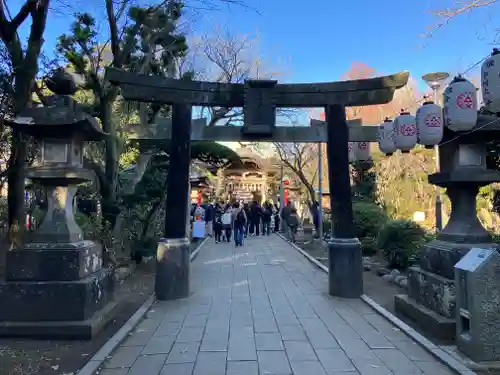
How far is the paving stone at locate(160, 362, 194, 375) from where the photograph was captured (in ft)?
15.1

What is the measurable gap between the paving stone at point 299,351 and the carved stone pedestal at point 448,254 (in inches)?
70.9

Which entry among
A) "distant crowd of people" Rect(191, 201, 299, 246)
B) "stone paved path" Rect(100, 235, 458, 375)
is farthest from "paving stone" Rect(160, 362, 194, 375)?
"distant crowd of people" Rect(191, 201, 299, 246)

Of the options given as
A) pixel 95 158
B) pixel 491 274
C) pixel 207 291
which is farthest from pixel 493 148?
pixel 95 158

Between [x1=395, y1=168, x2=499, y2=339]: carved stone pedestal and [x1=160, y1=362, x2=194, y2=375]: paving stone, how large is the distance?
3.34 meters

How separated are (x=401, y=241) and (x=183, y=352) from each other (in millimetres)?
8257

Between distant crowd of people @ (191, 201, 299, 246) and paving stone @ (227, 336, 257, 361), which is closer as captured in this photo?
paving stone @ (227, 336, 257, 361)

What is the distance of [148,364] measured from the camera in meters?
4.89

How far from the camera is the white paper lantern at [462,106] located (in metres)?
5.71

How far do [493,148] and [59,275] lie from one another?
9.10 meters

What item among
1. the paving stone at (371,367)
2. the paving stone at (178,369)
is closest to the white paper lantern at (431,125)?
the paving stone at (371,367)

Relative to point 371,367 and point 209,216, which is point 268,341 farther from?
point 209,216

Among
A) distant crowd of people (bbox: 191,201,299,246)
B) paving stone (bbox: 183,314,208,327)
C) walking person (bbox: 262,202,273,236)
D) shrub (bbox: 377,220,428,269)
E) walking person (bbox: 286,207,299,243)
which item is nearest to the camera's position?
paving stone (bbox: 183,314,208,327)

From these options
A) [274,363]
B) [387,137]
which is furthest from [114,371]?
[387,137]

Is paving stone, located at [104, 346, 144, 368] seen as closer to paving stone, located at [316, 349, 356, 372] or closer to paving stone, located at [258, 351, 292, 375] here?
paving stone, located at [258, 351, 292, 375]
